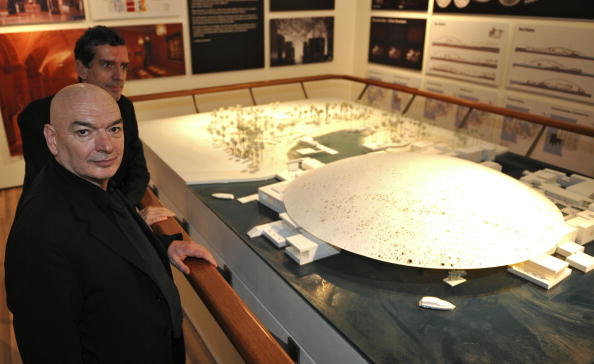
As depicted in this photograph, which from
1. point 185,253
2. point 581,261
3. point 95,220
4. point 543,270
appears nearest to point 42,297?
point 95,220

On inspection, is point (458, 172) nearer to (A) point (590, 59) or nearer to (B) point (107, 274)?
(B) point (107, 274)

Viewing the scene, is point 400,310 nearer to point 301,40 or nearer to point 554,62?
point 554,62

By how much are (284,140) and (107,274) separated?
3.17 meters

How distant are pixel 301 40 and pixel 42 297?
6444 mm

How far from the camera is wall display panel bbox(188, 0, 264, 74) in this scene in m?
6.22

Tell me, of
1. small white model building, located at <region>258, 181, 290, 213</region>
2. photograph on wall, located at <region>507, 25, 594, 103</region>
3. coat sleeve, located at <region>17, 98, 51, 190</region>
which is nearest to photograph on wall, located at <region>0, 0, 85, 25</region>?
coat sleeve, located at <region>17, 98, 51, 190</region>

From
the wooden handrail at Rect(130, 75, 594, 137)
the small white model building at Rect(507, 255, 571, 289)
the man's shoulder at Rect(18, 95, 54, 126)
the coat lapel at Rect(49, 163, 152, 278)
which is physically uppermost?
the man's shoulder at Rect(18, 95, 54, 126)

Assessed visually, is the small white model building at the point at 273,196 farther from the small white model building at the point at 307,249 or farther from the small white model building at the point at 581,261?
the small white model building at the point at 581,261

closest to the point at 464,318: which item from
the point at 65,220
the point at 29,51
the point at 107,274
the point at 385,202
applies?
the point at 385,202

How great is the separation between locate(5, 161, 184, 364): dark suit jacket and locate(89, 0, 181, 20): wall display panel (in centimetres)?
478

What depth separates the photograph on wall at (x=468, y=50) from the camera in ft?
17.9

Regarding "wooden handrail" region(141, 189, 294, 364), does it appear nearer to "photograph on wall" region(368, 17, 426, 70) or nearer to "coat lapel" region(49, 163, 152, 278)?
"coat lapel" region(49, 163, 152, 278)

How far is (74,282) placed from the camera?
51.3 inches

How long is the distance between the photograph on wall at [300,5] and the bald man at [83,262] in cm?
571
